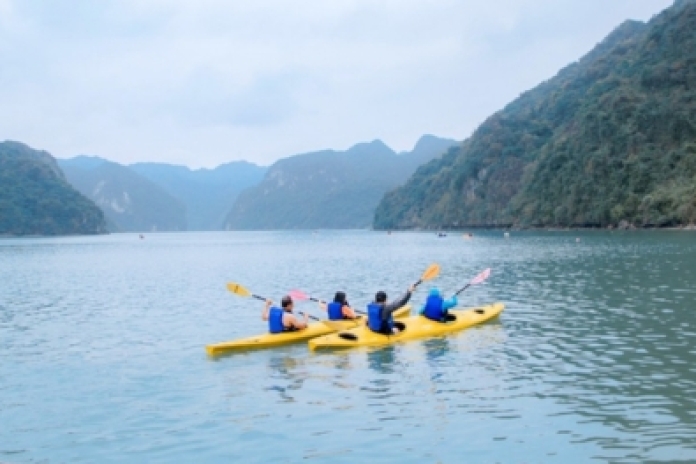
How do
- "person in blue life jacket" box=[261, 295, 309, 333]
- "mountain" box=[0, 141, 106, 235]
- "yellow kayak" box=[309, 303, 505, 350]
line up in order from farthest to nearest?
"mountain" box=[0, 141, 106, 235] → "person in blue life jacket" box=[261, 295, 309, 333] → "yellow kayak" box=[309, 303, 505, 350]

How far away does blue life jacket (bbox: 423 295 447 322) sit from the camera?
19.1 meters

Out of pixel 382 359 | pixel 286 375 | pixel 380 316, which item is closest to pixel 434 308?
pixel 380 316

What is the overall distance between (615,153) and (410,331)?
9157 cm

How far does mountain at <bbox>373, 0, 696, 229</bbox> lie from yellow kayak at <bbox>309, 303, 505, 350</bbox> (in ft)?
214

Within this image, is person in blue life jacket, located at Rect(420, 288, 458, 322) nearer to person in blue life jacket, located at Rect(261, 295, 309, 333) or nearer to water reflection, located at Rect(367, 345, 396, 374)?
water reflection, located at Rect(367, 345, 396, 374)

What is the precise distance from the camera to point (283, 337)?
17969 millimetres

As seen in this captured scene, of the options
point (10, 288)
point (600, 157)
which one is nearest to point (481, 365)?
point (10, 288)

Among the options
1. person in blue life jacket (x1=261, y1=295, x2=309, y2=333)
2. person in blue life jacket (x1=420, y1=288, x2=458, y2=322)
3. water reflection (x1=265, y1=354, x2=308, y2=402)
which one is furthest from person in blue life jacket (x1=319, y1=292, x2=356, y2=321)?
water reflection (x1=265, y1=354, x2=308, y2=402)

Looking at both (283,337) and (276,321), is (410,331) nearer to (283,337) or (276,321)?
(283,337)

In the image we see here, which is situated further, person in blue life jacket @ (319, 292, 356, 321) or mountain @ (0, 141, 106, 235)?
mountain @ (0, 141, 106, 235)

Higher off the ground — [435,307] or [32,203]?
[32,203]

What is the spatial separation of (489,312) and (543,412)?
32.3ft

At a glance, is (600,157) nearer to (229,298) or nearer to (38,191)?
(229,298)

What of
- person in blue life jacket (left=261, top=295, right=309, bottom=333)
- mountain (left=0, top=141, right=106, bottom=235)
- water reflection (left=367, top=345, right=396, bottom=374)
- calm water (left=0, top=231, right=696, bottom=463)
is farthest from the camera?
mountain (left=0, top=141, right=106, bottom=235)
